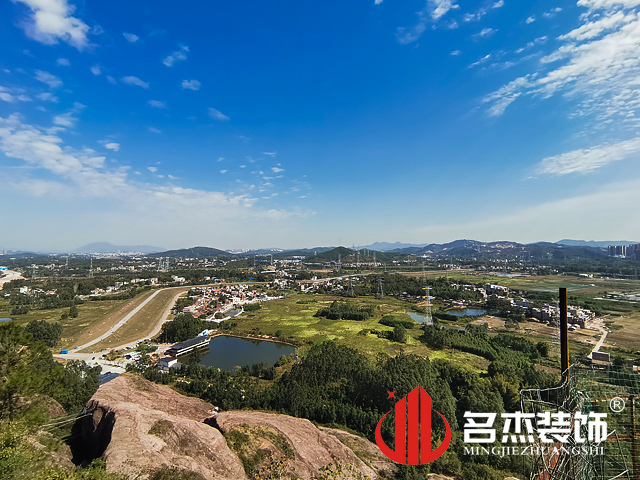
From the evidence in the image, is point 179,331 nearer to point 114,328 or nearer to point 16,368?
point 114,328

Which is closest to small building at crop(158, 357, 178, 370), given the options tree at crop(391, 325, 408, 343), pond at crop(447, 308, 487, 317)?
tree at crop(391, 325, 408, 343)

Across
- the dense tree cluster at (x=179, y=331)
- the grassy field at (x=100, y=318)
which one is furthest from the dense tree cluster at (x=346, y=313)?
the grassy field at (x=100, y=318)

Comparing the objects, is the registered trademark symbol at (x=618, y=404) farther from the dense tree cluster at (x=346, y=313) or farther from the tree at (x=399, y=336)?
the dense tree cluster at (x=346, y=313)

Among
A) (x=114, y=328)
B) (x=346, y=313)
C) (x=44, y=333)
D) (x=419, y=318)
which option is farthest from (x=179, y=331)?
(x=419, y=318)

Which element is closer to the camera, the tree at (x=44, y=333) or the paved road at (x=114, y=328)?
the paved road at (x=114, y=328)

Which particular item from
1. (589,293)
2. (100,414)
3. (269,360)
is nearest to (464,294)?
(589,293)

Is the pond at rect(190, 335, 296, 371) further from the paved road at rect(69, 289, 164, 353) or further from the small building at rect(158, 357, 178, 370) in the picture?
the paved road at rect(69, 289, 164, 353)
